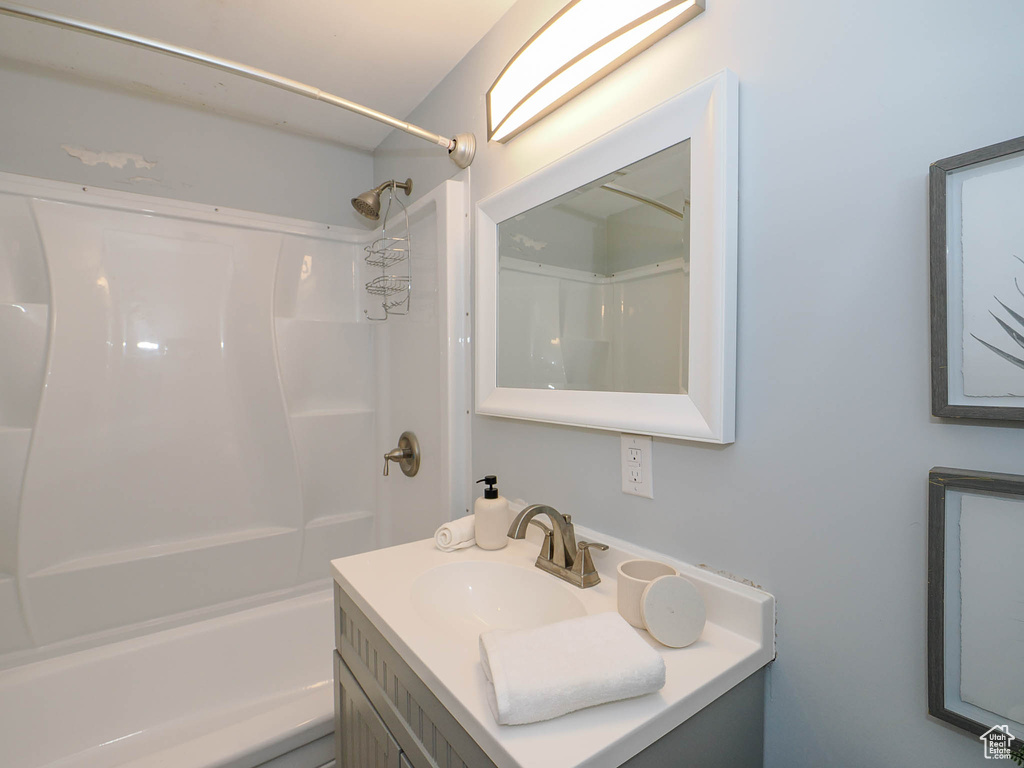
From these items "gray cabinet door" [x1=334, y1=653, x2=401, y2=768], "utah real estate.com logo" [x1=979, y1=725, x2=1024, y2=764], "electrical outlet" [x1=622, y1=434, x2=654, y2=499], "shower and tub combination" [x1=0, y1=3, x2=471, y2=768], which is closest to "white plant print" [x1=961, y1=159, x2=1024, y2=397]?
"utah real estate.com logo" [x1=979, y1=725, x2=1024, y2=764]

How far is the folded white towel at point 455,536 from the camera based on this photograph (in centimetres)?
122

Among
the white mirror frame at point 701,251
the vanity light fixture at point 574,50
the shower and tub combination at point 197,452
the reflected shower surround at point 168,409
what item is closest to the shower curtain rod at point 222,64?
the shower and tub combination at point 197,452

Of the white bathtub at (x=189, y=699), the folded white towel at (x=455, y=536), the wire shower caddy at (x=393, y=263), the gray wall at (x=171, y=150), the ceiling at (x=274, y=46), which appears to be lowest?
the white bathtub at (x=189, y=699)

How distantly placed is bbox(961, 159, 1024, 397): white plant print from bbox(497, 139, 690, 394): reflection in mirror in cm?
38

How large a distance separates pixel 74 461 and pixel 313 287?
1023 mm

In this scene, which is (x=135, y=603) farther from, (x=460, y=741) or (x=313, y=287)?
(x=460, y=741)

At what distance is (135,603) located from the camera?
5.59 ft

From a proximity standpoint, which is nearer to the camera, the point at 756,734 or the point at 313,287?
the point at 756,734

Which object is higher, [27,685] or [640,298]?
[640,298]

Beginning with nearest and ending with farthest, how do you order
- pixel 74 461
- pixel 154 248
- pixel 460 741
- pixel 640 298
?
pixel 460 741
pixel 640 298
pixel 74 461
pixel 154 248

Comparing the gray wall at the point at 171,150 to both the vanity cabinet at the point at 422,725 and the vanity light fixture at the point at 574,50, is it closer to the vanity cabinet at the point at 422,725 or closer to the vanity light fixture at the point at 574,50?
the vanity light fixture at the point at 574,50

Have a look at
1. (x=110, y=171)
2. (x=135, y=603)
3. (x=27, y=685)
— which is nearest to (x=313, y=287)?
(x=110, y=171)

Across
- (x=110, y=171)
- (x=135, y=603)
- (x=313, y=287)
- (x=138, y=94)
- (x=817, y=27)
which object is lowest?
(x=135, y=603)

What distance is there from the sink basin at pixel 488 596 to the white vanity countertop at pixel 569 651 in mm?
23
